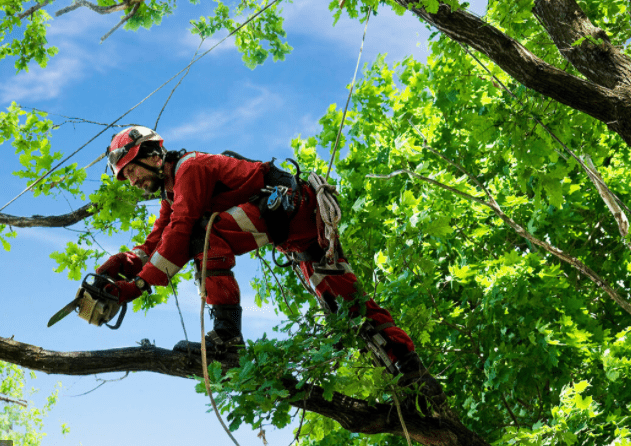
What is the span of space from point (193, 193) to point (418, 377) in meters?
1.86

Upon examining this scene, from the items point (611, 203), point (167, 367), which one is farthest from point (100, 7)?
point (611, 203)

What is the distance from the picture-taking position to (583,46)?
12.3 ft

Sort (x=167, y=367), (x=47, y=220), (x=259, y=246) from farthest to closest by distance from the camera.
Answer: (x=47, y=220) < (x=259, y=246) < (x=167, y=367)

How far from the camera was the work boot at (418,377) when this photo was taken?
3.71 m

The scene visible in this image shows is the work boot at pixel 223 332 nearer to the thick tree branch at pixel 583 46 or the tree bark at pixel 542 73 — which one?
the tree bark at pixel 542 73

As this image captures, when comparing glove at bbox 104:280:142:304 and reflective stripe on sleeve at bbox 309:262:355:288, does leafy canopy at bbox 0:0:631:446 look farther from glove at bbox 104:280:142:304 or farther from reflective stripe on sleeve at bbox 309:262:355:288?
glove at bbox 104:280:142:304

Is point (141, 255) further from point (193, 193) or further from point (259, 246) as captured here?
point (259, 246)

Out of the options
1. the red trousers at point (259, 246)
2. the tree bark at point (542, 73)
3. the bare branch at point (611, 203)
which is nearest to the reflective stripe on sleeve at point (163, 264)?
the red trousers at point (259, 246)

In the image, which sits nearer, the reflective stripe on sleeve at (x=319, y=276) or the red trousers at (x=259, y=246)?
the red trousers at (x=259, y=246)

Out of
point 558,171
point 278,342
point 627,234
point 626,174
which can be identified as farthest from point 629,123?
point 626,174

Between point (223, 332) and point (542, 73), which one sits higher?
point (542, 73)

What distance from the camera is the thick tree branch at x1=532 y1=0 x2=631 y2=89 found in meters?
3.59

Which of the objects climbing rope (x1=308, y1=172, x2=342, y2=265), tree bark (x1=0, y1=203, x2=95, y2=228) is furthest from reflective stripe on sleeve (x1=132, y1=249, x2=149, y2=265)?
tree bark (x1=0, y1=203, x2=95, y2=228)

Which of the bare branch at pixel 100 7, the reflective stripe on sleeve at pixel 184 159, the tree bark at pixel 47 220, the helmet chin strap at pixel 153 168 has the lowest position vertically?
the reflective stripe on sleeve at pixel 184 159
